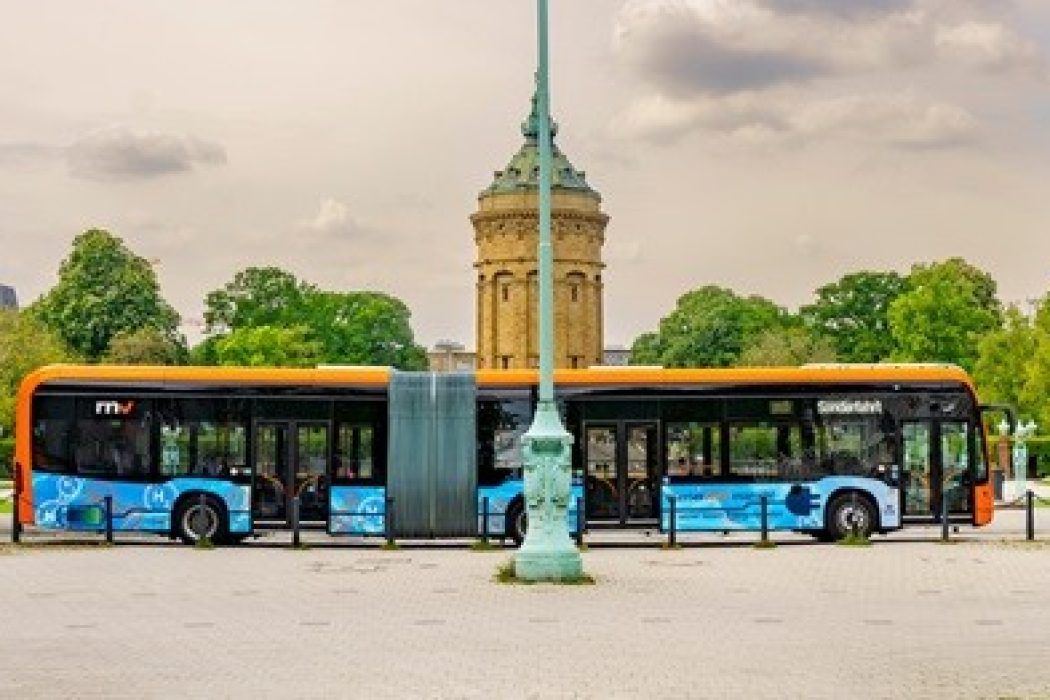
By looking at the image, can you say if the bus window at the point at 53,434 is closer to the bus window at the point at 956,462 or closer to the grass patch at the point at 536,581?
the grass patch at the point at 536,581

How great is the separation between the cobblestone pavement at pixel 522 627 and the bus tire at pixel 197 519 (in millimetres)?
2700

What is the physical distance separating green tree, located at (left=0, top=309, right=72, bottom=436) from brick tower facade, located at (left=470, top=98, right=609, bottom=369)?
39538 mm

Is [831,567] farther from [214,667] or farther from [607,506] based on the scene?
[214,667]

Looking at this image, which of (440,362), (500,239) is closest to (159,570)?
(500,239)

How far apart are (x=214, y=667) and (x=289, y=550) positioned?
1403cm

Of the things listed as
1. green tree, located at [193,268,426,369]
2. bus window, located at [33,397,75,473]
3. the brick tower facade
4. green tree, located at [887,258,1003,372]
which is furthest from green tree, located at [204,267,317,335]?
bus window, located at [33,397,75,473]

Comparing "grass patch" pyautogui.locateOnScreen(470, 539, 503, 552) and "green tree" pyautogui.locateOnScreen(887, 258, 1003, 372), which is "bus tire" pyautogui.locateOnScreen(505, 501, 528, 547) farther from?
"green tree" pyautogui.locateOnScreen(887, 258, 1003, 372)

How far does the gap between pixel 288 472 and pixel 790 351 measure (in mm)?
78490

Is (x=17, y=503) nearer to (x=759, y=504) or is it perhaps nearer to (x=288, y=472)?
(x=288, y=472)

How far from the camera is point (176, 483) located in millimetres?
28297

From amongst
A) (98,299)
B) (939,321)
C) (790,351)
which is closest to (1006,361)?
(939,321)

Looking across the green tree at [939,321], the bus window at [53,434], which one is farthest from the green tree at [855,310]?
the bus window at [53,434]

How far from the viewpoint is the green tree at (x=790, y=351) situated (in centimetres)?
10294

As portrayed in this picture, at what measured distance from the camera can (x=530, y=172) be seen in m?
117
